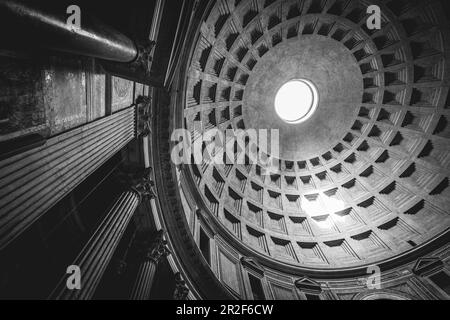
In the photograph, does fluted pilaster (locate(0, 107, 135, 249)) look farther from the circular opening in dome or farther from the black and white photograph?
the circular opening in dome

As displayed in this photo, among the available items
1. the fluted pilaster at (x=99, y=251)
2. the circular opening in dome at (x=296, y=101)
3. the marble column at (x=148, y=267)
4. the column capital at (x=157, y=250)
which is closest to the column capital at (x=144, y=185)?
the fluted pilaster at (x=99, y=251)

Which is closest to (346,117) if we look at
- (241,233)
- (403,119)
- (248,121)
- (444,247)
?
(403,119)

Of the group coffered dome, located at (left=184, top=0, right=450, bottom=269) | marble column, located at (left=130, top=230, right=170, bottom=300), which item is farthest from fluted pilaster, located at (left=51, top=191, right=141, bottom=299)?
coffered dome, located at (left=184, top=0, right=450, bottom=269)

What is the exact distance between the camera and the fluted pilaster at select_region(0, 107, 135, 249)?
4.50 m

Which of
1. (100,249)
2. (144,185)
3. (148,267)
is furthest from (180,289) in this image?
(100,249)

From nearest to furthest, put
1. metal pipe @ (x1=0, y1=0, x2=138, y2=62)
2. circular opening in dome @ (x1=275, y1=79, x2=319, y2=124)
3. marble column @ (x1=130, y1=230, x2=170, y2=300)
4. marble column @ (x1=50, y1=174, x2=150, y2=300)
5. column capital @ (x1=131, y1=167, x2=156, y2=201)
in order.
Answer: metal pipe @ (x1=0, y1=0, x2=138, y2=62) → marble column @ (x1=50, y1=174, x2=150, y2=300) → marble column @ (x1=130, y1=230, x2=170, y2=300) → column capital @ (x1=131, y1=167, x2=156, y2=201) → circular opening in dome @ (x1=275, y1=79, x2=319, y2=124)

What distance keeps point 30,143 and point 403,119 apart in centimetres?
2454

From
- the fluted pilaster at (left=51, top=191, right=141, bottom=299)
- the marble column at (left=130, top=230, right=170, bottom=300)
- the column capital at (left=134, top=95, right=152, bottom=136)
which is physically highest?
the column capital at (left=134, top=95, right=152, bottom=136)

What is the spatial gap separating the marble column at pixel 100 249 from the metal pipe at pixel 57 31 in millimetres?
4927

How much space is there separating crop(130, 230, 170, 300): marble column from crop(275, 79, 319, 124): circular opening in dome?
672 inches

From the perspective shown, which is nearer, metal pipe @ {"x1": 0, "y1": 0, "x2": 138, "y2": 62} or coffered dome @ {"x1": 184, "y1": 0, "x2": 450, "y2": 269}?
metal pipe @ {"x1": 0, "y1": 0, "x2": 138, "y2": 62}

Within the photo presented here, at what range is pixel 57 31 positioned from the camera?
4.73m

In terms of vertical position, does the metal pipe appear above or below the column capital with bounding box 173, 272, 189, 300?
above
